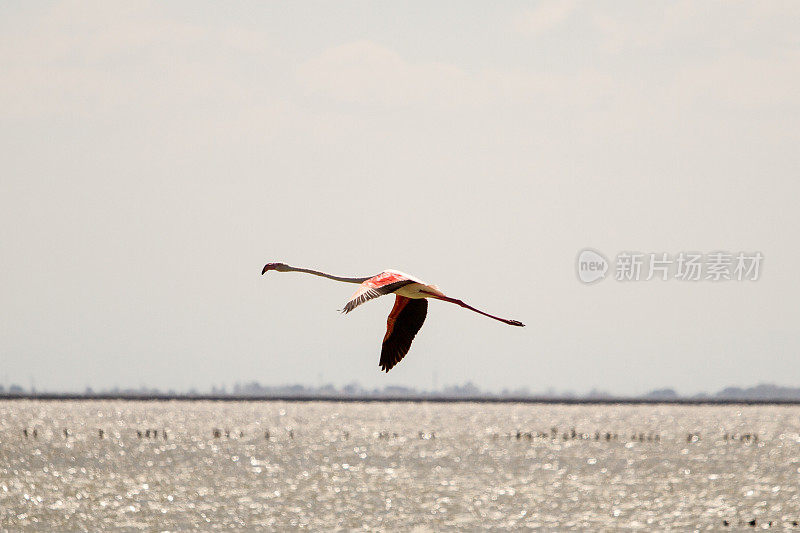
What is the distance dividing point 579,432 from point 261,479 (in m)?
88.7

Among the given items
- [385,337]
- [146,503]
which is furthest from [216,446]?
[385,337]

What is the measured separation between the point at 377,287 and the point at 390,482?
8468 centimetres

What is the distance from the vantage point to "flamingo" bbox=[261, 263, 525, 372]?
7.74 meters

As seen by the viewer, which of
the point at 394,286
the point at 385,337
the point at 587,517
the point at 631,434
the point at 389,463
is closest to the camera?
the point at 394,286

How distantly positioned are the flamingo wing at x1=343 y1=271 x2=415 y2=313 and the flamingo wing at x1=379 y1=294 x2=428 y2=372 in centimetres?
125

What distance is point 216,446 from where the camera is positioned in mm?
127875

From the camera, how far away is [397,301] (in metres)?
9.45

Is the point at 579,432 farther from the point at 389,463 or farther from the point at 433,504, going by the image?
the point at 433,504

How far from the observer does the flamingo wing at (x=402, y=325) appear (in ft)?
30.6

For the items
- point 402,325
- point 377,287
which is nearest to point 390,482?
point 402,325

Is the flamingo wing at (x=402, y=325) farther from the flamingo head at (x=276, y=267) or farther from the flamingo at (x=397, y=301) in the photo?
the flamingo head at (x=276, y=267)

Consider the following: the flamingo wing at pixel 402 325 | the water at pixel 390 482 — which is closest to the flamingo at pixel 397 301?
the flamingo wing at pixel 402 325

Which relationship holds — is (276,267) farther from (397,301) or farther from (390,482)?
(390,482)

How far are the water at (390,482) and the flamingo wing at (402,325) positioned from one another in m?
57.5
